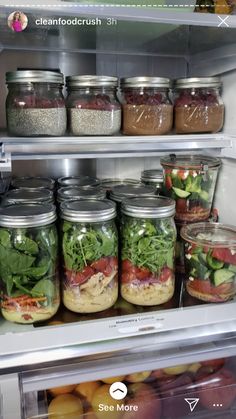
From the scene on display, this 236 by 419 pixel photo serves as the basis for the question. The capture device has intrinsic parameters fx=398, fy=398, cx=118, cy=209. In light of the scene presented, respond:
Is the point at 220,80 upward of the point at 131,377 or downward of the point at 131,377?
upward

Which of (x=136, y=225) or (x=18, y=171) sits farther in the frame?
(x=18, y=171)

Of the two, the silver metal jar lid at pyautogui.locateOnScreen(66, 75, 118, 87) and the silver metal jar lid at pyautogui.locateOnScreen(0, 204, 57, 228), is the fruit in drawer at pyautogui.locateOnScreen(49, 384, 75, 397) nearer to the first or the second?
the silver metal jar lid at pyautogui.locateOnScreen(0, 204, 57, 228)

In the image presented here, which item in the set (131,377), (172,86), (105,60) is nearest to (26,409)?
(131,377)

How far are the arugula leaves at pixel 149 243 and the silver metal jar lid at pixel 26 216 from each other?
0.60 feet

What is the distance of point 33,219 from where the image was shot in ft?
2.60

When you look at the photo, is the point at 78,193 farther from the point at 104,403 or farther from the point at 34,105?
the point at 104,403

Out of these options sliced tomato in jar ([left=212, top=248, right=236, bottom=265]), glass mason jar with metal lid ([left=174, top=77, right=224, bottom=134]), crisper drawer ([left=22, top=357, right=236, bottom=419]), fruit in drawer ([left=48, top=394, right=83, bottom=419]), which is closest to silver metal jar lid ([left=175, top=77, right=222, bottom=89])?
glass mason jar with metal lid ([left=174, top=77, right=224, bottom=134])

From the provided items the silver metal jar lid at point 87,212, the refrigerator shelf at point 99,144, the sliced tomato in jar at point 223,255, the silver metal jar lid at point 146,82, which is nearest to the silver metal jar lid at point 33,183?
the refrigerator shelf at point 99,144

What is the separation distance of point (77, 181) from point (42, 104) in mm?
331

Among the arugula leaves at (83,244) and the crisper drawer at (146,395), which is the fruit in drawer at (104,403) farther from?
the arugula leaves at (83,244)

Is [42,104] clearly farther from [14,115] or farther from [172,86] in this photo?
[172,86]

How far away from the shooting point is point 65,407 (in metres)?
0.86

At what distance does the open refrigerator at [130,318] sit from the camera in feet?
2.52

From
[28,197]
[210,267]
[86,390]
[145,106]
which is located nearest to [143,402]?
[86,390]
